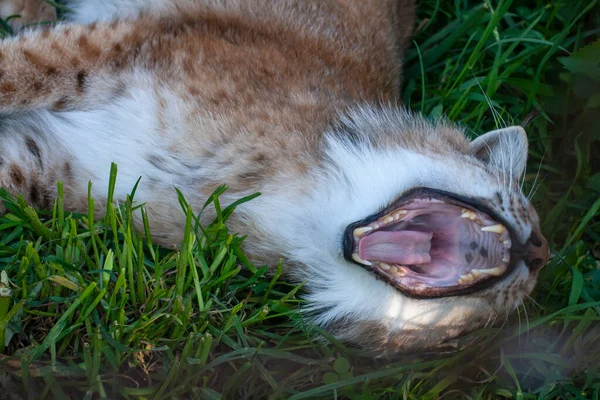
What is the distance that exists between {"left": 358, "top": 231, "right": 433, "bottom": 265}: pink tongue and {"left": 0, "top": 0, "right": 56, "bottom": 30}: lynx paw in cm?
278

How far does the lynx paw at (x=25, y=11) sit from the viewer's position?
4832 mm

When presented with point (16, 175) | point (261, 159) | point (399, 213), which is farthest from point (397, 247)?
point (16, 175)

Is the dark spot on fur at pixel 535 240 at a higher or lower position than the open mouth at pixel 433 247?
higher

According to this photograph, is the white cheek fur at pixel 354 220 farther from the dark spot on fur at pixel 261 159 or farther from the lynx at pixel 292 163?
the dark spot on fur at pixel 261 159

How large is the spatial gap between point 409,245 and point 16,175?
1966 mm

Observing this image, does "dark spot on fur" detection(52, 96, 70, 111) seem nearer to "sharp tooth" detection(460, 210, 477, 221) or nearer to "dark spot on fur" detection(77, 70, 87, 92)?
"dark spot on fur" detection(77, 70, 87, 92)

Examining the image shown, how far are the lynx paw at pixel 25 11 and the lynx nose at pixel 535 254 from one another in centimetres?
332

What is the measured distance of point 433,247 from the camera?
3.59m

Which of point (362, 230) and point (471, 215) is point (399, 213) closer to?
point (362, 230)

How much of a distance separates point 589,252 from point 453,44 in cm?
171

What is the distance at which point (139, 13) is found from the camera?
4.56m

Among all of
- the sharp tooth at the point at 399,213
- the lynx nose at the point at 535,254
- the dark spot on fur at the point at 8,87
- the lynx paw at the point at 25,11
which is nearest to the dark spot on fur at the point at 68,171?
the dark spot on fur at the point at 8,87

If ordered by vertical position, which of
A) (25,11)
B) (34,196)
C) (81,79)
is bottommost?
(34,196)

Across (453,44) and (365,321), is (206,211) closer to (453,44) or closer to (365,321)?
(365,321)
